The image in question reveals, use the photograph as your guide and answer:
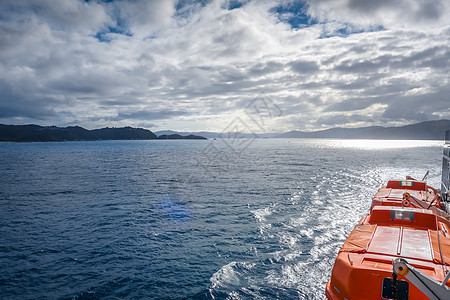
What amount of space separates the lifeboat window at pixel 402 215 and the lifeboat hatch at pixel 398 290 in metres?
7.81

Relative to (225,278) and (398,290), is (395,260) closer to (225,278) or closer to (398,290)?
(398,290)

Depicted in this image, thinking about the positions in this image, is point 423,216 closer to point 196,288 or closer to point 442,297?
point 442,297

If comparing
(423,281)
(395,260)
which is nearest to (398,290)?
(423,281)

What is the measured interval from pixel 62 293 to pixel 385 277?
17.7m

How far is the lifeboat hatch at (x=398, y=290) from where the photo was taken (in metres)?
9.91

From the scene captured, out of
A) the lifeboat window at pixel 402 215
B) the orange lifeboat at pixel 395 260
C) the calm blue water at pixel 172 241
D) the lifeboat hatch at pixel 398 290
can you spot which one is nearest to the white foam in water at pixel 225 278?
the calm blue water at pixel 172 241

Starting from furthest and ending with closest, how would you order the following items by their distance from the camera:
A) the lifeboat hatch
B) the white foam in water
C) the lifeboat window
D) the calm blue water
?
1. the white foam in water
2. the calm blue water
3. the lifeboat window
4. the lifeboat hatch

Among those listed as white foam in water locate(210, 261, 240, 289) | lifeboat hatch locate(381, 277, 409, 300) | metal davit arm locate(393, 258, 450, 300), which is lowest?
white foam in water locate(210, 261, 240, 289)

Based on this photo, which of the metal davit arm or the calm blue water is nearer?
the metal davit arm

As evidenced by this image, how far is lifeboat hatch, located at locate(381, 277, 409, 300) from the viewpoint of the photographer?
9.91 m

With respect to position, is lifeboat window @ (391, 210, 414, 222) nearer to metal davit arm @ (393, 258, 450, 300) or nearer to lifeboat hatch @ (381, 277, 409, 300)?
lifeboat hatch @ (381, 277, 409, 300)

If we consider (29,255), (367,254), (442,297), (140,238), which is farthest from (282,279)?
(29,255)

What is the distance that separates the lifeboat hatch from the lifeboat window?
7.81m

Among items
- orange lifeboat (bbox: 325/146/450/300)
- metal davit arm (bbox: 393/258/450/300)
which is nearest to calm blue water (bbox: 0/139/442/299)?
orange lifeboat (bbox: 325/146/450/300)
